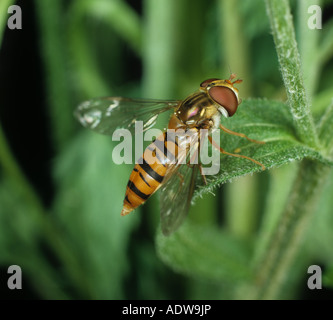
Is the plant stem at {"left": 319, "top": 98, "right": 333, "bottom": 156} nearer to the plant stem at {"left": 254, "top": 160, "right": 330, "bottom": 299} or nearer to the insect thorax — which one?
the plant stem at {"left": 254, "top": 160, "right": 330, "bottom": 299}

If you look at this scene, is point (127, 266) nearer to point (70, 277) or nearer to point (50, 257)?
point (70, 277)

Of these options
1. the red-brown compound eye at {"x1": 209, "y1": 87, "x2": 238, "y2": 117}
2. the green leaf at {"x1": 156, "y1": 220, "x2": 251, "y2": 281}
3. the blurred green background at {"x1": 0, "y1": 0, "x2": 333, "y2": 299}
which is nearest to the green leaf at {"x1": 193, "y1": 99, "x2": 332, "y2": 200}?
the red-brown compound eye at {"x1": 209, "y1": 87, "x2": 238, "y2": 117}

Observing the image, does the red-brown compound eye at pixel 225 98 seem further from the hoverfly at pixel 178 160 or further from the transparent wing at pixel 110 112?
the transparent wing at pixel 110 112

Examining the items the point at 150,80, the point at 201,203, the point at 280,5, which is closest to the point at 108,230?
the point at 201,203

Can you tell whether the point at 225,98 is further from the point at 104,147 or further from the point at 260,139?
the point at 104,147

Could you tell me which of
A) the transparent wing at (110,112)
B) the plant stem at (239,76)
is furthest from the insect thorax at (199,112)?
the plant stem at (239,76)

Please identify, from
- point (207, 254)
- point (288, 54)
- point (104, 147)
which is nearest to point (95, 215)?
point (104, 147)

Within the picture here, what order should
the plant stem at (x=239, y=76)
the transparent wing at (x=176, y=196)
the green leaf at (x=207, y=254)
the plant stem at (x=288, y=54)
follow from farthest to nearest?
the plant stem at (x=239, y=76)
the green leaf at (x=207, y=254)
the transparent wing at (x=176, y=196)
the plant stem at (x=288, y=54)
